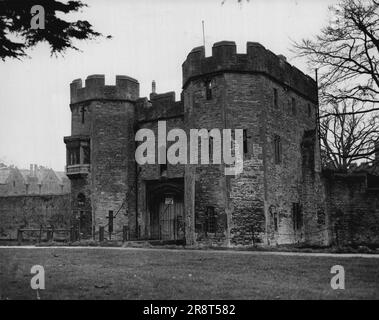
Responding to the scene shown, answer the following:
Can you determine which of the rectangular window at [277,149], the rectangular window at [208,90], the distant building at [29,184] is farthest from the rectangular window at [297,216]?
the distant building at [29,184]

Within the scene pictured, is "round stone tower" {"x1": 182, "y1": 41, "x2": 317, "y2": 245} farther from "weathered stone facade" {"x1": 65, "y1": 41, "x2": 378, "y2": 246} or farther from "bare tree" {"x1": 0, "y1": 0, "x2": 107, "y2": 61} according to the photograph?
"bare tree" {"x1": 0, "y1": 0, "x2": 107, "y2": 61}

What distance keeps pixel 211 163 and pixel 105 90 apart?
28.8 ft

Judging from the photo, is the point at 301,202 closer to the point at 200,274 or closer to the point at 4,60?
the point at 200,274

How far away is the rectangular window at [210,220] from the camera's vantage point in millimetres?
20203

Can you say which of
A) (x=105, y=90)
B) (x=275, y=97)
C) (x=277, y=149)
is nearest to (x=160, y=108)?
(x=105, y=90)

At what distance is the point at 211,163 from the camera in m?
20.6

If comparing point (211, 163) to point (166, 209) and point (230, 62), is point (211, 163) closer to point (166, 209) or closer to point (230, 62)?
point (230, 62)

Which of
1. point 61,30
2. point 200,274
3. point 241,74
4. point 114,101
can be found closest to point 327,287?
point 200,274

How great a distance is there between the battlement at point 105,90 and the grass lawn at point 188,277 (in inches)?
529

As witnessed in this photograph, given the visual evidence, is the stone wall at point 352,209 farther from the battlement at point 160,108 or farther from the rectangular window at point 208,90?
the battlement at point 160,108

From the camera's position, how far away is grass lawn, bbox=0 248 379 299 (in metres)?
8.16

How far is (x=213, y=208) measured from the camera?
20.3m

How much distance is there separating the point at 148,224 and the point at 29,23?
18113 mm

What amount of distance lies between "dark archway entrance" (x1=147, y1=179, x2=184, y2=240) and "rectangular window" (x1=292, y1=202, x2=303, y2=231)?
5.62 metres
